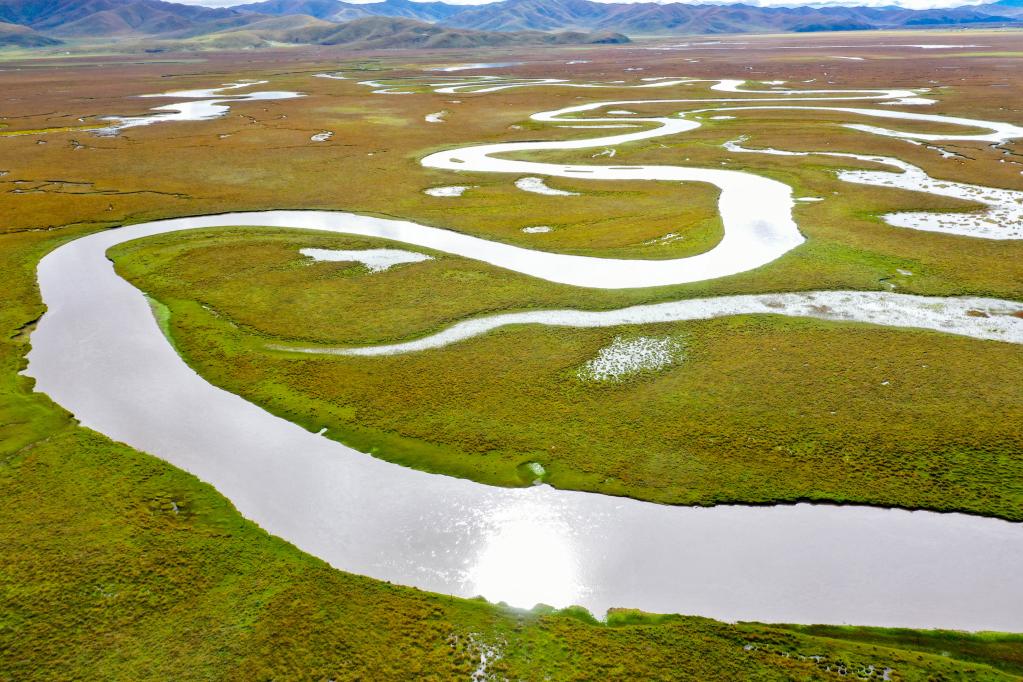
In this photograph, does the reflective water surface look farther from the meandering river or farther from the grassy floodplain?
the grassy floodplain

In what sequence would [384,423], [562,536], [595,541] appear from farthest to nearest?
[384,423] < [562,536] < [595,541]

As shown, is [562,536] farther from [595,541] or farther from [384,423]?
[384,423]

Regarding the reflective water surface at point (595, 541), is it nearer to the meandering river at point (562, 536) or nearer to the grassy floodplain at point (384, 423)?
the meandering river at point (562, 536)

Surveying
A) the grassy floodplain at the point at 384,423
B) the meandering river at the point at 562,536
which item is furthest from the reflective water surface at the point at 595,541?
the grassy floodplain at the point at 384,423

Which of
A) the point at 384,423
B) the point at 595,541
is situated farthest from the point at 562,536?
the point at 384,423

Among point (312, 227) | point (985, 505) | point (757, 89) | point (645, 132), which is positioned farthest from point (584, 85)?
point (985, 505)

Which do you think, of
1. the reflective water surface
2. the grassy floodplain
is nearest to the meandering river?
the reflective water surface

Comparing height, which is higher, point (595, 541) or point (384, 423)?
point (384, 423)

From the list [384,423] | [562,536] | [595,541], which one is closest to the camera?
[595,541]

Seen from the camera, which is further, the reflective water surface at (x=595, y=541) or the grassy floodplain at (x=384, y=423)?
the reflective water surface at (x=595, y=541)
